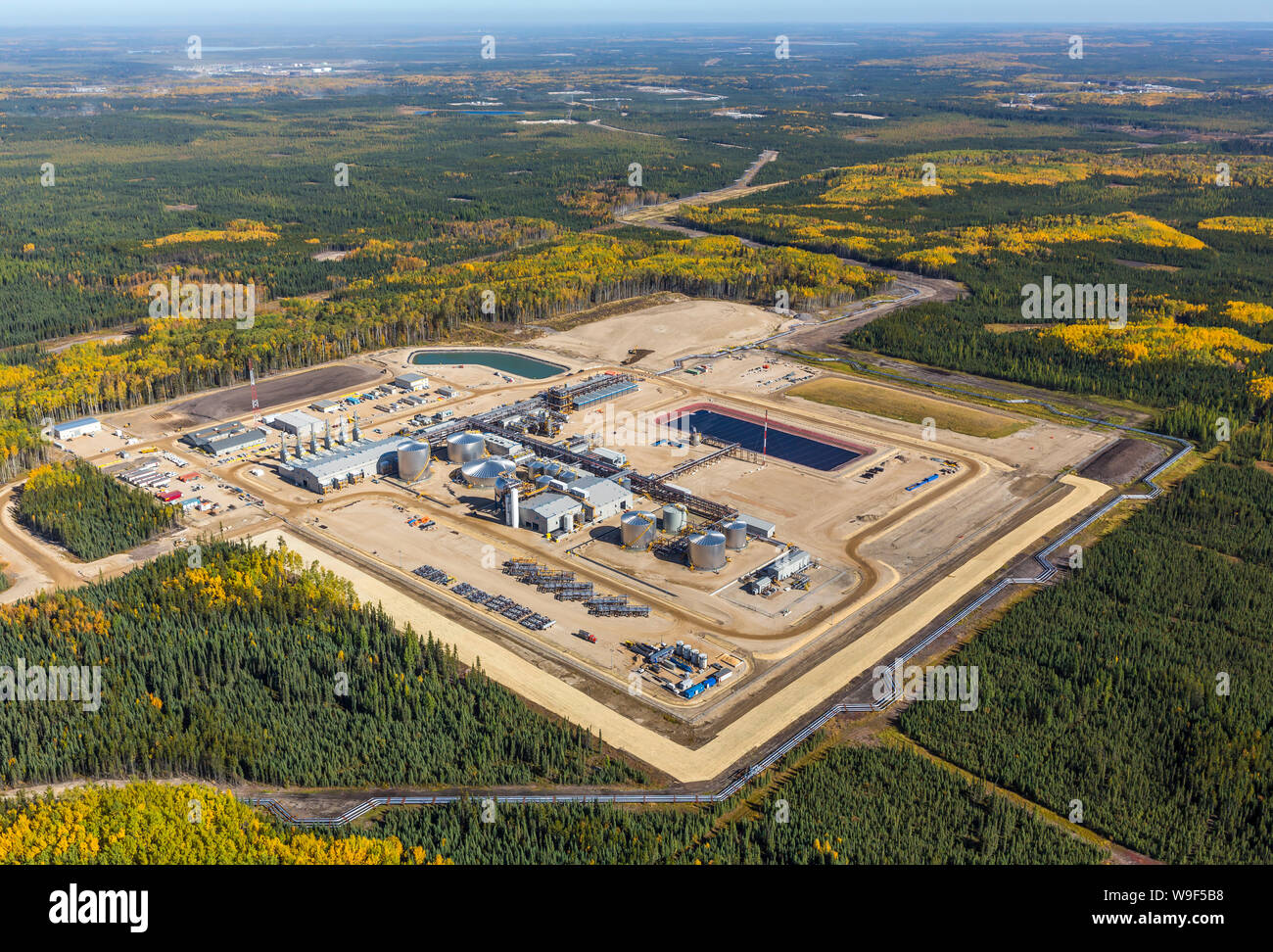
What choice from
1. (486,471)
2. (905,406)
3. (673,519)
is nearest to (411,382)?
(486,471)

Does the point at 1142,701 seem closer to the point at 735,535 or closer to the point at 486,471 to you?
the point at 735,535

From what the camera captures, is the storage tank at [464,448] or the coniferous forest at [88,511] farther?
the storage tank at [464,448]

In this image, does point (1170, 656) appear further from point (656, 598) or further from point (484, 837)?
point (484, 837)

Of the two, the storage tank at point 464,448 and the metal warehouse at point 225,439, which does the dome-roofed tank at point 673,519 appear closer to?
the storage tank at point 464,448

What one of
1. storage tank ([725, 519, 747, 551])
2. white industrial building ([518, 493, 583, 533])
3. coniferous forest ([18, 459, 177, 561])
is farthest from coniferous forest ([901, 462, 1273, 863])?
coniferous forest ([18, 459, 177, 561])

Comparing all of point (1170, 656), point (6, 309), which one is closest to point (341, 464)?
point (1170, 656)

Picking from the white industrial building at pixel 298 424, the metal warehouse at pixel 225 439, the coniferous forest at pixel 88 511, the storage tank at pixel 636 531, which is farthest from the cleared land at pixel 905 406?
the coniferous forest at pixel 88 511

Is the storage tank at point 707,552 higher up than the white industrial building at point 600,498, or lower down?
→ lower down
